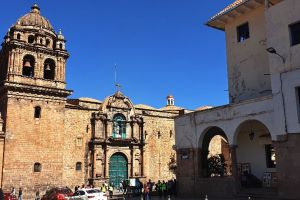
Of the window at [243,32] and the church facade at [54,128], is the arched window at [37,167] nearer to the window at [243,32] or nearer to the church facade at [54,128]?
the church facade at [54,128]

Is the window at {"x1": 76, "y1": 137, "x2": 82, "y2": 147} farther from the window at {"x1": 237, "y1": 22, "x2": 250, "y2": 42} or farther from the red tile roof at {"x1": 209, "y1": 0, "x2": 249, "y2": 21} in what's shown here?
the window at {"x1": 237, "y1": 22, "x2": 250, "y2": 42}

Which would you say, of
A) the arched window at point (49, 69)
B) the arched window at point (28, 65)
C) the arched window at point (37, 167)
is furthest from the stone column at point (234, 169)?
the arched window at point (28, 65)

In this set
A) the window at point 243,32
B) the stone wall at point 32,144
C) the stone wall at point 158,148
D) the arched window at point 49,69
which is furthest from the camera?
the stone wall at point 158,148

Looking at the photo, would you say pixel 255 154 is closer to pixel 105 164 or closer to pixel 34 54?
pixel 105 164

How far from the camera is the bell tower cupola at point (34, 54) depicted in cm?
2761

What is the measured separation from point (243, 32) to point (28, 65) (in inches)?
677

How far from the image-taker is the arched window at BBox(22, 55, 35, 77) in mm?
28609

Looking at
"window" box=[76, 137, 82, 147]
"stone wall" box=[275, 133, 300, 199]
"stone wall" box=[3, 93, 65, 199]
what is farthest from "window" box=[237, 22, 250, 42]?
"window" box=[76, 137, 82, 147]

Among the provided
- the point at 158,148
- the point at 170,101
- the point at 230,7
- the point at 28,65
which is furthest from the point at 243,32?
the point at 170,101

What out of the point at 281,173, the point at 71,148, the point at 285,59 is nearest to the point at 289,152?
the point at 281,173

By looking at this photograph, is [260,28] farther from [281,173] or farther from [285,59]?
[281,173]

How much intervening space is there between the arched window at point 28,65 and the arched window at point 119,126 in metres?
8.43

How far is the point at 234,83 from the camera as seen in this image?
2178 cm

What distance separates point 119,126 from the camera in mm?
32688
